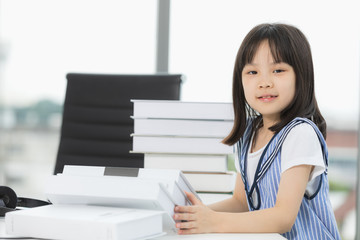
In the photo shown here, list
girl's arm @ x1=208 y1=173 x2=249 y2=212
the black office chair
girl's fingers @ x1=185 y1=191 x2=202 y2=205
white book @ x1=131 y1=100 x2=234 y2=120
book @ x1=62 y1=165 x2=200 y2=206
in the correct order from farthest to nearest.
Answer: the black office chair < white book @ x1=131 y1=100 x2=234 y2=120 < girl's arm @ x1=208 y1=173 x2=249 y2=212 < girl's fingers @ x1=185 y1=191 x2=202 y2=205 < book @ x1=62 y1=165 x2=200 y2=206

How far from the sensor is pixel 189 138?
60.8 inches

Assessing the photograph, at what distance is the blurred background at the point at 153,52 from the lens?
272 cm

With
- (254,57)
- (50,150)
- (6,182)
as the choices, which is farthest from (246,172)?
(6,182)

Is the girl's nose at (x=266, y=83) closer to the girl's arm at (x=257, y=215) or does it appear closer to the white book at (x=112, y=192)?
the girl's arm at (x=257, y=215)

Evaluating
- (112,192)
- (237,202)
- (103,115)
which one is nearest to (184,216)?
(112,192)

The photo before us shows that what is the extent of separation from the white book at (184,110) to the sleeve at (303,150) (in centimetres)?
42

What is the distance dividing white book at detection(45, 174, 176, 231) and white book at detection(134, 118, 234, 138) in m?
0.63

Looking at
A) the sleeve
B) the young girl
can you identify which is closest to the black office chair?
the young girl

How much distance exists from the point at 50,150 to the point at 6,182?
0.35 m

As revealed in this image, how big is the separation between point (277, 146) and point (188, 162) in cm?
47

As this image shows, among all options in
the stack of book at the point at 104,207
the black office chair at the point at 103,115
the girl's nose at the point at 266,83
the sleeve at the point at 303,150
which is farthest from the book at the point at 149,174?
the black office chair at the point at 103,115

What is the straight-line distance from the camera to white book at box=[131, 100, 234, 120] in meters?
1.53

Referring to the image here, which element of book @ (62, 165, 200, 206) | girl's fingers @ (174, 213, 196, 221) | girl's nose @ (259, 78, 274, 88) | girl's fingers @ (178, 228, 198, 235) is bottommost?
girl's fingers @ (178, 228, 198, 235)

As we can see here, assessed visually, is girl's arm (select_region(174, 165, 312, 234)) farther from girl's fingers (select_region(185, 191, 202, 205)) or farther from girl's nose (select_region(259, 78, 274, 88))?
girl's nose (select_region(259, 78, 274, 88))
